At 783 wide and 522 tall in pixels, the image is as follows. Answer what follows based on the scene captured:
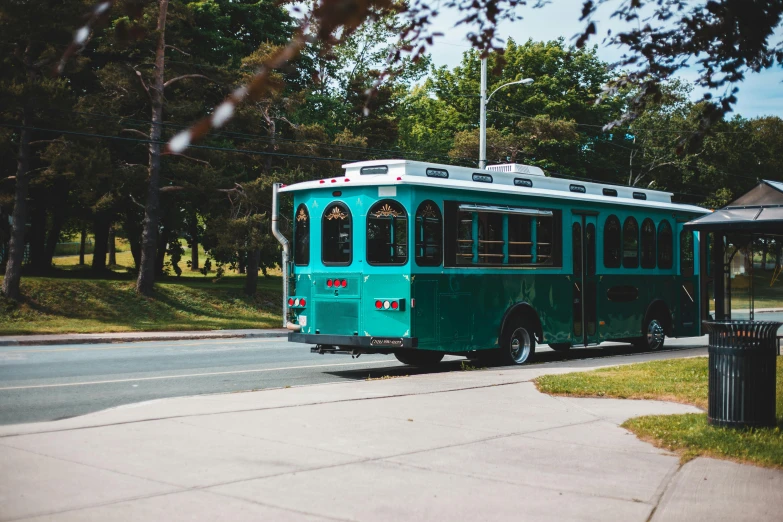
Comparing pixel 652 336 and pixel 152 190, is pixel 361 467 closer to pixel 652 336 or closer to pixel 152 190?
pixel 652 336

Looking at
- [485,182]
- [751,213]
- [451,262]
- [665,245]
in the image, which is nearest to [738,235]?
[665,245]

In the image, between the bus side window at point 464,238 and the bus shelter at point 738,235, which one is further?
the bus shelter at point 738,235

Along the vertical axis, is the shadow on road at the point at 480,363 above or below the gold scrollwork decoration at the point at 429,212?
below

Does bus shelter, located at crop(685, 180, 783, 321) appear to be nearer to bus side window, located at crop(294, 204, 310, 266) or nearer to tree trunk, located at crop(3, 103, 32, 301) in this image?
bus side window, located at crop(294, 204, 310, 266)

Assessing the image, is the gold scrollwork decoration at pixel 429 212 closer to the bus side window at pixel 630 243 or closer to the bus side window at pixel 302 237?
the bus side window at pixel 302 237

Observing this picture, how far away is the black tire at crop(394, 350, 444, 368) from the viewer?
17.1 metres

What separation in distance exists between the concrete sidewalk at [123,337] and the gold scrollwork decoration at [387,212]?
12.1 meters

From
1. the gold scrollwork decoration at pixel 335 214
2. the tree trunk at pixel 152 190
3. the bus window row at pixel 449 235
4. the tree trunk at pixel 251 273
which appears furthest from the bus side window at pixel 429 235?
the tree trunk at pixel 251 273

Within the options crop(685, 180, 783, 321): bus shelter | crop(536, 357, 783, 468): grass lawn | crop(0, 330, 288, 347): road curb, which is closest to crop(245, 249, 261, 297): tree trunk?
crop(0, 330, 288, 347): road curb

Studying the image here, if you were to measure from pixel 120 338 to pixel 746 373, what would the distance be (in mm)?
19031

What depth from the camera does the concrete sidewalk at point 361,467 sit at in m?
6.29

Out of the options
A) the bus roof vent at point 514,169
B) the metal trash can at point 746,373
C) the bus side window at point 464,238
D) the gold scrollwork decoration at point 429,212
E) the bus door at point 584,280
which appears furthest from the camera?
the bus roof vent at point 514,169

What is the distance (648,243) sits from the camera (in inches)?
811

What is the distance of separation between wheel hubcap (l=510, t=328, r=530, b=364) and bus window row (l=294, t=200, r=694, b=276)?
1338 mm
